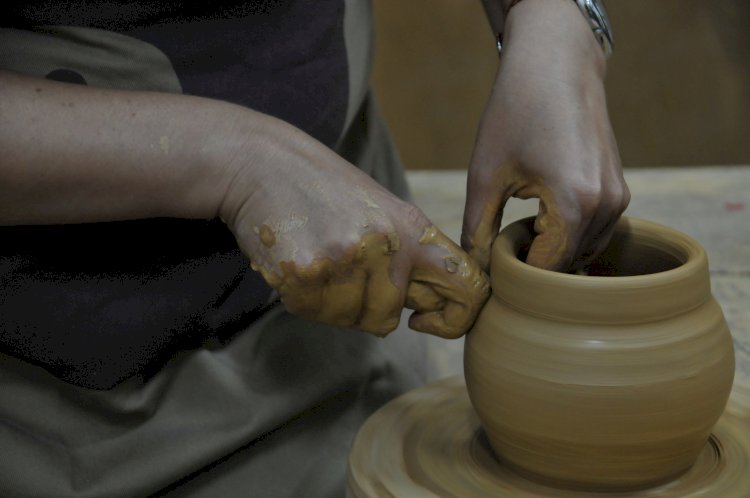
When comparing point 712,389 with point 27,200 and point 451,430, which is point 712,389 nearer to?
point 451,430

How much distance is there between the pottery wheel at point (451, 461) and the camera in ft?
3.27

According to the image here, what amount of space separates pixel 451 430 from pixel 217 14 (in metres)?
0.52

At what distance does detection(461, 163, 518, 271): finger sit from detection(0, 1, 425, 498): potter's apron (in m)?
0.21

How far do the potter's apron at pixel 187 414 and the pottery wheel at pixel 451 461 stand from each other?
8 cm

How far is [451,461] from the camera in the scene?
3.50ft

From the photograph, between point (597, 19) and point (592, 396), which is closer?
point (592, 396)

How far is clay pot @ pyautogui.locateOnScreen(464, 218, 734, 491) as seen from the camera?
93cm

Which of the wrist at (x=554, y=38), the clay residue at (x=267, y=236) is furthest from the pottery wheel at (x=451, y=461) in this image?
the wrist at (x=554, y=38)

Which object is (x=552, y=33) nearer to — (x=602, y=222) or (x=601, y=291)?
(x=602, y=222)

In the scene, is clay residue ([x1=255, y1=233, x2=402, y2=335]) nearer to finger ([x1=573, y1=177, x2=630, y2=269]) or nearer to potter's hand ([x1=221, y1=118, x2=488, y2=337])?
potter's hand ([x1=221, y1=118, x2=488, y2=337])

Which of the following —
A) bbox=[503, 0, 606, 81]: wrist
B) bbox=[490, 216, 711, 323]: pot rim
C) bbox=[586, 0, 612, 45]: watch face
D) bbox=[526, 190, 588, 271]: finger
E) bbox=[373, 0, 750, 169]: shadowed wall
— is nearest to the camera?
bbox=[490, 216, 711, 323]: pot rim

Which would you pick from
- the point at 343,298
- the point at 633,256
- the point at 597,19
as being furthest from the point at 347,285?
the point at 597,19

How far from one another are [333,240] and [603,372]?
0.27 meters

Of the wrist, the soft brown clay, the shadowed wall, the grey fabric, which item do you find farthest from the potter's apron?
the shadowed wall
